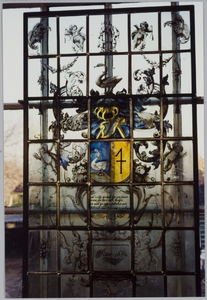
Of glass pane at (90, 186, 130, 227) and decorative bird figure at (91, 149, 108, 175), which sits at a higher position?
decorative bird figure at (91, 149, 108, 175)

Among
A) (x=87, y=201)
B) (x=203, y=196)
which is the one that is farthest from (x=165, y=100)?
(x=87, y=201)

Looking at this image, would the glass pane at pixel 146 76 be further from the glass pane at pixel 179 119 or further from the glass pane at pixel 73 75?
the glass pane at pixel 73 75

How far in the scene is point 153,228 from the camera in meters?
1.59

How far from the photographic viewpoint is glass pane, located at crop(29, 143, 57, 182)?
1609 millimetres

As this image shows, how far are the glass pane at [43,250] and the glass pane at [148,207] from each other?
14.1 inches

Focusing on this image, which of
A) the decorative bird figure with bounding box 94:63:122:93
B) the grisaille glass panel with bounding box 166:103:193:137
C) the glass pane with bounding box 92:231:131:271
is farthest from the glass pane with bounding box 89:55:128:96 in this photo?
the glass pane with bounding box 92:231:131:271

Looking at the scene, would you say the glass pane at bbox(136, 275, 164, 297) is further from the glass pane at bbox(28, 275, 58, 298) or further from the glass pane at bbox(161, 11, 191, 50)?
the glass pane at bbox(161, 11, 191, 50)

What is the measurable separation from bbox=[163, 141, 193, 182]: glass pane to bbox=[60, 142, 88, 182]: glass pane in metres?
0.34

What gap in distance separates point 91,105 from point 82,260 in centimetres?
64

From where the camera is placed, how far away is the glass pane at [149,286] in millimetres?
1587

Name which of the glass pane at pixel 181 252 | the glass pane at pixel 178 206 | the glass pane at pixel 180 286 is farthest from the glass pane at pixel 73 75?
the glass pane at pixel 180 286

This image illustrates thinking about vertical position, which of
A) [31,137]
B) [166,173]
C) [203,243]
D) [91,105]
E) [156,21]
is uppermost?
[156,21]

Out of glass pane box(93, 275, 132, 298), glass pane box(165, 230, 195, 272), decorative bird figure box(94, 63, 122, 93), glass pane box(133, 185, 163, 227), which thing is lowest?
glass pane box(93, 275, 132, 298)

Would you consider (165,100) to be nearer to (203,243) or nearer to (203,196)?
(203,196)
